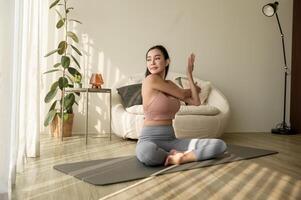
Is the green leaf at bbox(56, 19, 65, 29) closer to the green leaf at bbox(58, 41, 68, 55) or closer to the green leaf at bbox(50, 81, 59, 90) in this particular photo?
the green leaf at bbox(58, 41, 68, 55)

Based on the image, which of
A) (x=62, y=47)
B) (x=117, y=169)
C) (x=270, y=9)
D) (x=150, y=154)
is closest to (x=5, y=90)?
(x=117, y=169)

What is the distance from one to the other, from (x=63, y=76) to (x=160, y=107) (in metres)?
1.90

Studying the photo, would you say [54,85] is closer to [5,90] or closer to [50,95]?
[50,95]

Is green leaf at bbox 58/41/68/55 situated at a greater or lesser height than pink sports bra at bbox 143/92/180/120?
greater

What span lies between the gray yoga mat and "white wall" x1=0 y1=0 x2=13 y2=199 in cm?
57

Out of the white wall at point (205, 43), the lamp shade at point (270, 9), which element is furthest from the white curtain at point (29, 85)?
the lamp shade at point (270, 9)

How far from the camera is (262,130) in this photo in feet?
16.7

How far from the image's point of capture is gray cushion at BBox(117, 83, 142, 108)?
3953mm

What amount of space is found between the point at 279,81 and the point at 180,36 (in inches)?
64.4

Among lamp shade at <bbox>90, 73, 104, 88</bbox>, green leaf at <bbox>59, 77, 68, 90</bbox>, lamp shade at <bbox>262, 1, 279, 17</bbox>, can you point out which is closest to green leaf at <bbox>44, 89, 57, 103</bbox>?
green leaf at <bbox>59, 77, 68, 90</bbox>

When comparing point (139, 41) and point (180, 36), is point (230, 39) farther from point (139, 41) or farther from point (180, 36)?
point (139, 41)

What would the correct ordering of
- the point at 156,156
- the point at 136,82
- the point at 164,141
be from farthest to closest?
the point at 136,82, the point at 164,141, the point at 156,156

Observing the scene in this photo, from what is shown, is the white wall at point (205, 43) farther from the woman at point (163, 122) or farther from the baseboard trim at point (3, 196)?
the baseboard trim at point (3, 196)

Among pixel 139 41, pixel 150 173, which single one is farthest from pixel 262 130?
pixel 150 173
